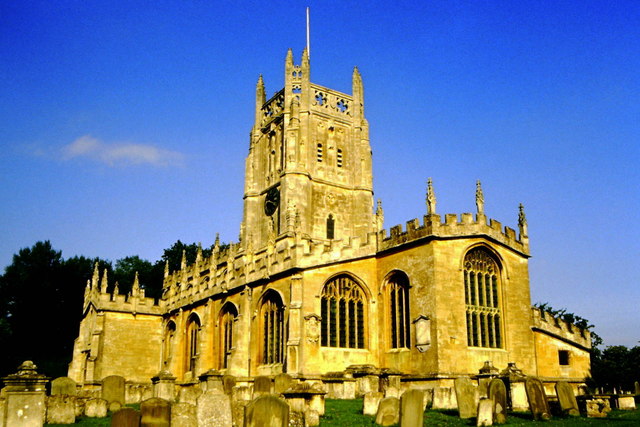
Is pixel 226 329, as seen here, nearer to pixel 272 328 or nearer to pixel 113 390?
pixel 272 328

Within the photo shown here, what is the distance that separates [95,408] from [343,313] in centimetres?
1219

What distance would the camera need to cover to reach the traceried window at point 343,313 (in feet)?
97.5

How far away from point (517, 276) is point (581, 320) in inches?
864

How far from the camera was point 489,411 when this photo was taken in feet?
54.3

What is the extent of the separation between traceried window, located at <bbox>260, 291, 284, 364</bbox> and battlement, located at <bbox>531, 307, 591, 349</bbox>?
11516 millimetres

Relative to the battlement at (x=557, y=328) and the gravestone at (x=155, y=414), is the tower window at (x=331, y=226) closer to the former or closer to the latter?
the battlement at (x=557, y=328)

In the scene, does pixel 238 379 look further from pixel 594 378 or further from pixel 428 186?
pixel 594 378

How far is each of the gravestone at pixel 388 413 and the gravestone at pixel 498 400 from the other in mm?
2511

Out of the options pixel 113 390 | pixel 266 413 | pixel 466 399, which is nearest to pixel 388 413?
pixel 466 399

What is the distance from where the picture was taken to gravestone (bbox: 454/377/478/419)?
A: 1816 cm

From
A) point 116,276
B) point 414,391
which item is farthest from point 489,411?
point 116,276

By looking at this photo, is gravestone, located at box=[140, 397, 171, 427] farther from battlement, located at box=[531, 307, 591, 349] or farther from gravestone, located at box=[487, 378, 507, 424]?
battlement, located at box=[531, 307, 591, 349]

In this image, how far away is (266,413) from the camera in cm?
1309

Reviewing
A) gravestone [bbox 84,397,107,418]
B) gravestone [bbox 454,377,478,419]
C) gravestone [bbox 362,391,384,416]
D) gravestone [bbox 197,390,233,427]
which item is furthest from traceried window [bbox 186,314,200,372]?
gravestone [bbox 197,390,233,427]
